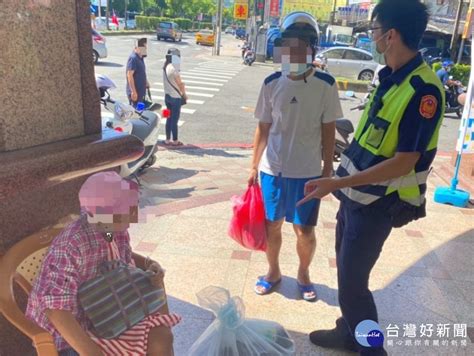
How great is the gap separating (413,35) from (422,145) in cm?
48

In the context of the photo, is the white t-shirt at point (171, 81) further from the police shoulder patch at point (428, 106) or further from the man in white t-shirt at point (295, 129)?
the police shoulder patch at point (428, 106)

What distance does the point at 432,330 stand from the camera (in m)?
2.80

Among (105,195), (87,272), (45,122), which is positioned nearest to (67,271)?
(87,272)

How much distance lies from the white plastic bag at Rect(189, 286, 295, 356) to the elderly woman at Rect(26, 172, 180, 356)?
1.57 ft

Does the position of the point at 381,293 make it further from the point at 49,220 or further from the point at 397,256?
the point at 49,220

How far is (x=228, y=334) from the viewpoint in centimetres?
224

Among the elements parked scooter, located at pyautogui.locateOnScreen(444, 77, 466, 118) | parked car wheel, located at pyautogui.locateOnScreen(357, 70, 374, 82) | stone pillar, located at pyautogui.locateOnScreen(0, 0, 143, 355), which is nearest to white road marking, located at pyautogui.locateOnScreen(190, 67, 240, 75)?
parked car wheel, located at pyautogui.locateOnScreen(357, 70, 374, 82)

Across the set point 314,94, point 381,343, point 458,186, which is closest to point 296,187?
point 314,94

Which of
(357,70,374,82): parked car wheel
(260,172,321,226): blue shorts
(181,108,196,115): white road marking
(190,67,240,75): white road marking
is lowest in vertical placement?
(190,67,240,75): white road marking

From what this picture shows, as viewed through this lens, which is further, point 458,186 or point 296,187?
point 458,186

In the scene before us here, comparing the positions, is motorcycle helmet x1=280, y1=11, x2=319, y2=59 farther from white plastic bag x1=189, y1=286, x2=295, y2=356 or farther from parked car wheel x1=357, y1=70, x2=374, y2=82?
parked car wheel x1=357, y1=70, x2=374, y2=82

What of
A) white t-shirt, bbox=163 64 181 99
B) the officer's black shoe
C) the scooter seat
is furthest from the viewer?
white t-shirt, bbox=163 64 181 99

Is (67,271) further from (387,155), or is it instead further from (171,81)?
(171,81)

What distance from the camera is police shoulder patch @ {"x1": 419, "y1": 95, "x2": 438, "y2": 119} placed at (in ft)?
6.17
